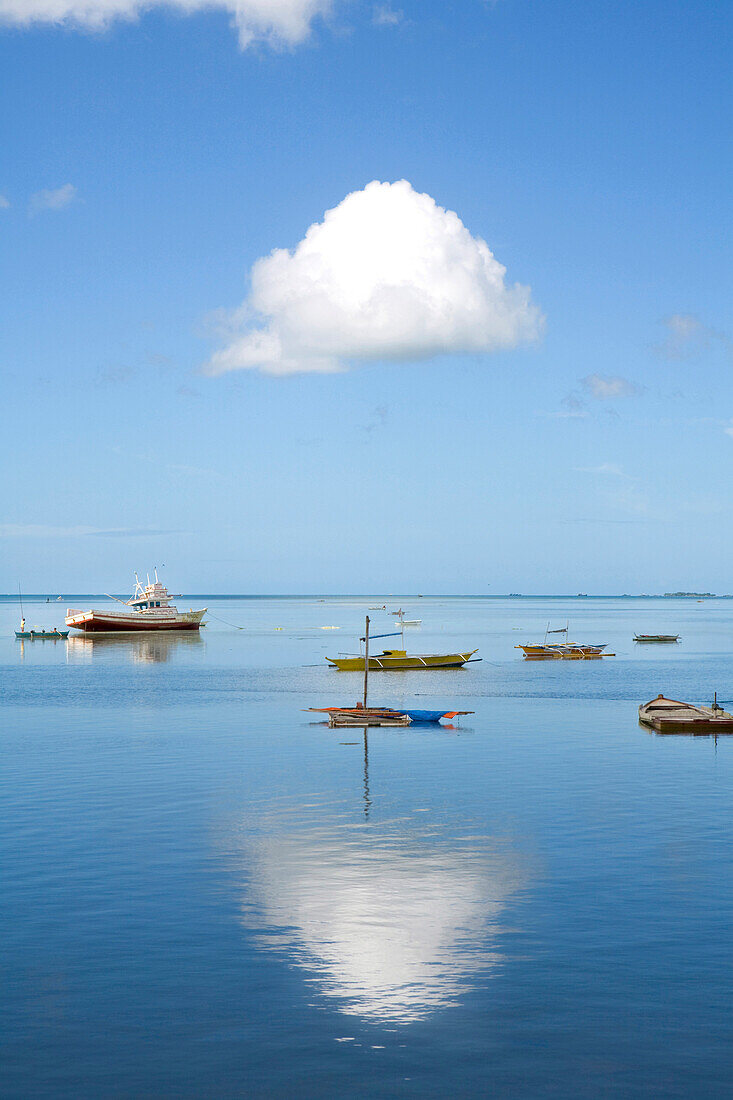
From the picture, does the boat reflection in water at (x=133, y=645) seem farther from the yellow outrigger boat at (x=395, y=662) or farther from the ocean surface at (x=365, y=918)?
the ocean surface at (x=365, y=918)

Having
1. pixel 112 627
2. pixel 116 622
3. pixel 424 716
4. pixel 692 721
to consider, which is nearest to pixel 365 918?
pixel 424 716

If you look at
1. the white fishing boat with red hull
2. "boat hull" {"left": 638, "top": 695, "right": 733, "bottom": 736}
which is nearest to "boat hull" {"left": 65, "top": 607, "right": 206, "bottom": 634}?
the white fishing boat with red hull

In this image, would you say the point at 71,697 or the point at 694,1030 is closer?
the point at 694,1030

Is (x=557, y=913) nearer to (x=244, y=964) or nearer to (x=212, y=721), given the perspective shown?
(x=244, y=964)

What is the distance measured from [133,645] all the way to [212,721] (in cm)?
10313

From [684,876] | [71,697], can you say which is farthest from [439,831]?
[71,697]

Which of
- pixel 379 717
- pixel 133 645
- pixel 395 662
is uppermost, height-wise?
pixel 379 717

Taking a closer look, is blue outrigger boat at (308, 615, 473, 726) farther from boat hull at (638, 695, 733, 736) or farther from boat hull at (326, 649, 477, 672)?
boat hull at (326, 649, 477, 672)

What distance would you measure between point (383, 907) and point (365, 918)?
0.96 metres

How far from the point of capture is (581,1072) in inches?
685

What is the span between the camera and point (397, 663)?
11050 centimetres

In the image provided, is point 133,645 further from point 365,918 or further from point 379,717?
point 365,918

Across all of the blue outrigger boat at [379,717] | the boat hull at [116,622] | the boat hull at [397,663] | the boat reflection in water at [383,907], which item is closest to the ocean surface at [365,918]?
the boat reflection in water at [383,907]

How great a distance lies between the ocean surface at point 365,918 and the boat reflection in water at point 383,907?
0.09 meters
